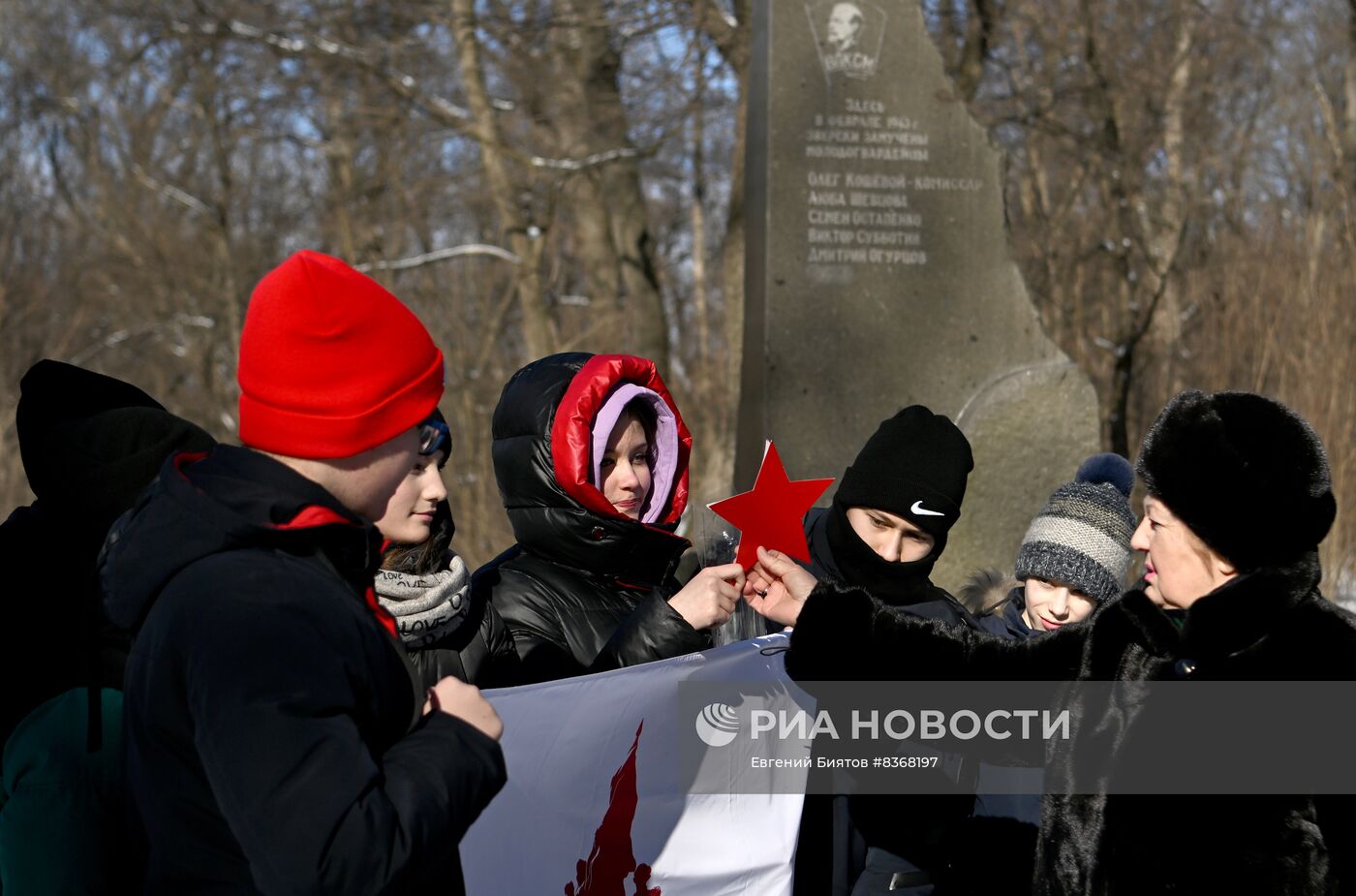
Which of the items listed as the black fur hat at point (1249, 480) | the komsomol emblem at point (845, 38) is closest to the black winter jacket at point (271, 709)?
the black fur hat at point (1249, 480)

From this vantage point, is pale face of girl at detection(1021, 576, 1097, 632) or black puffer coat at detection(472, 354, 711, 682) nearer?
black puffer coat at detection(472, 354, 711, 682)

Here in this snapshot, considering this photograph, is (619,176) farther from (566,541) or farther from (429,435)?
(429,435)

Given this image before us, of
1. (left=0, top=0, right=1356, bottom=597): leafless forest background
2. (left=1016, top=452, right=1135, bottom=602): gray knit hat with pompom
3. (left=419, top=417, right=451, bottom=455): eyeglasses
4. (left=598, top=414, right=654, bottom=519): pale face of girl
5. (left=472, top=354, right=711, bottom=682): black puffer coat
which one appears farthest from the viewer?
(left=0, top=0, right=1356, bottom=597): leafless forest background

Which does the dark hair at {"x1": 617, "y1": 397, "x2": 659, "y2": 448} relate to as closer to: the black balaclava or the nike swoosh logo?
the black balaclava

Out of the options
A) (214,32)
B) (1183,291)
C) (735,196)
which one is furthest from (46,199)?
(1183,291)

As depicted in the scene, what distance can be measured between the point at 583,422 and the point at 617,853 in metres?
1.04

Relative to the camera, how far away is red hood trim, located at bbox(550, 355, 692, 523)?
11.4 feet

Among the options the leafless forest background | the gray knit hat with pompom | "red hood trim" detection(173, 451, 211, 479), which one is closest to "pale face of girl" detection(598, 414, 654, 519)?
the gray knit hat with pompom

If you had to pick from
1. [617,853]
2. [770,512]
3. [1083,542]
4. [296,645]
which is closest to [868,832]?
[617,853]

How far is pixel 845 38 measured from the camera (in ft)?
25.1

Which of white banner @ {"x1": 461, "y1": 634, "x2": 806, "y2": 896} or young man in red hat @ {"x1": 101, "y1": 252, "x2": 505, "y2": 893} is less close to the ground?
young man in red hat @ {"x1": 101, "y1": 252, "x2": 505, "y2": 893}

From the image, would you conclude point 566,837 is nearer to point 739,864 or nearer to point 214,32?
point 739,864

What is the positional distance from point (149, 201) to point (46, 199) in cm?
690

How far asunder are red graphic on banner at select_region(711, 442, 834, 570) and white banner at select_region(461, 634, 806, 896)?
0.86 ft
